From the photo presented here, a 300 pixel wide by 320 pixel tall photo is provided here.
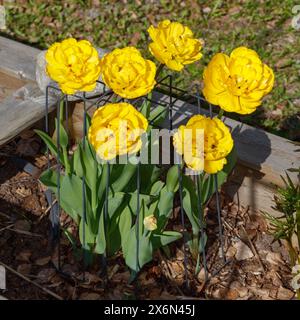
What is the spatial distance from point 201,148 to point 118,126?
24 cm

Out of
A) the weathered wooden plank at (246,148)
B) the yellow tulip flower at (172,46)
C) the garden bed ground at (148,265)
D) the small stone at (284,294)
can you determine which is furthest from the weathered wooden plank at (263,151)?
the yellow tulip flower at (172,46)

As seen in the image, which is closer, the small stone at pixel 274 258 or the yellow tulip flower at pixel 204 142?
the yellow tulip flower at pixel 204 142

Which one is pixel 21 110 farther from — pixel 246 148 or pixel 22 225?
pixel 246 148

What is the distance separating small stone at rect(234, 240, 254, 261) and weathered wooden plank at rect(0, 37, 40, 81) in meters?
1.12

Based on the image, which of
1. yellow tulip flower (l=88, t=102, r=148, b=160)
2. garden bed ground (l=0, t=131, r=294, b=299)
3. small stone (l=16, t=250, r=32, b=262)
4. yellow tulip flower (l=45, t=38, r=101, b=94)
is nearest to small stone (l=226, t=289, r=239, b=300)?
garden bed ground (l=0, t=131, r=294, b=299)

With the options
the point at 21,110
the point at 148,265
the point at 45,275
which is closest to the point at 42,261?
the point at 45,275

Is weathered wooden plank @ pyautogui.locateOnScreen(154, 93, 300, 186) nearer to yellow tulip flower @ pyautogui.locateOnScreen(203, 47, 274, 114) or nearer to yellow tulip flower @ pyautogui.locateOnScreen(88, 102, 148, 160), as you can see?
yellow tulip flower @ pyautogui.locateOnScreen(203, 47, 274, 114)

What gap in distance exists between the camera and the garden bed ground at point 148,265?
2.43 m

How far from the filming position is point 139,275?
2479 mm

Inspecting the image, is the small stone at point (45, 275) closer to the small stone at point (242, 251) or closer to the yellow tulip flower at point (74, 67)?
the small stone at point (242, 251)

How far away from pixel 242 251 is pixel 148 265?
1.23 feet

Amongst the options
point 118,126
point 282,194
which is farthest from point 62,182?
point 282,194

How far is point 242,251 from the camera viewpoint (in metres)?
2.61

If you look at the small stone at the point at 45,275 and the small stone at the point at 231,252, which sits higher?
the small stone at the point at 231,252
